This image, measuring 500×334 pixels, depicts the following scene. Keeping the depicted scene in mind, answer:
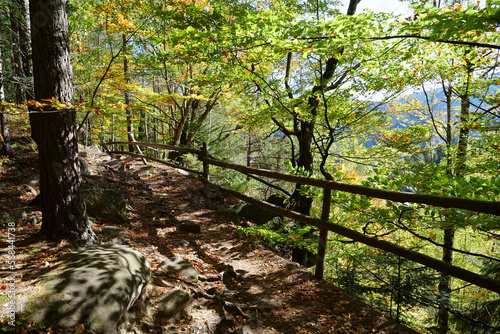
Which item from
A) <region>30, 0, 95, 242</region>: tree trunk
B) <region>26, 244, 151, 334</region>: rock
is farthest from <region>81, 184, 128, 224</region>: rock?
<region>26, 244, 151, 334</region>: rock

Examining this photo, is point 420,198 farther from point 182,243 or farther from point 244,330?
point 182,243

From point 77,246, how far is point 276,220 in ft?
16.0

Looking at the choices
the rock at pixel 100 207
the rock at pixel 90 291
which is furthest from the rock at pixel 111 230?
the rock at pixel 90 291

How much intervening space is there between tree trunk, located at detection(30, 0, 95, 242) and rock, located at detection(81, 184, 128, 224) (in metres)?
1.36

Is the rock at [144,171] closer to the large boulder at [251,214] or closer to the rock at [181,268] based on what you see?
the large boulder at [251,214]

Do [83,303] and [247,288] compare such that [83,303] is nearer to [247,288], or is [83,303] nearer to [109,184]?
[247,288]

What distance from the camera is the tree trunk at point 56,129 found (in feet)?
9.94

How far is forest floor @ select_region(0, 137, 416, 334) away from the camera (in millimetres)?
2730

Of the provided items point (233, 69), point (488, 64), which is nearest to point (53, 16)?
point (233, 69)

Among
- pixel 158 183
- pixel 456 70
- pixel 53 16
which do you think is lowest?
pixel 158 183

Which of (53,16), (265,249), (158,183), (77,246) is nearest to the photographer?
(53,16)

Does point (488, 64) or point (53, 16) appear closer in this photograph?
point (53, 16)

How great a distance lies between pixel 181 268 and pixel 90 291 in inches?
59.3

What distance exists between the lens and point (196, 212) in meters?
6.57
